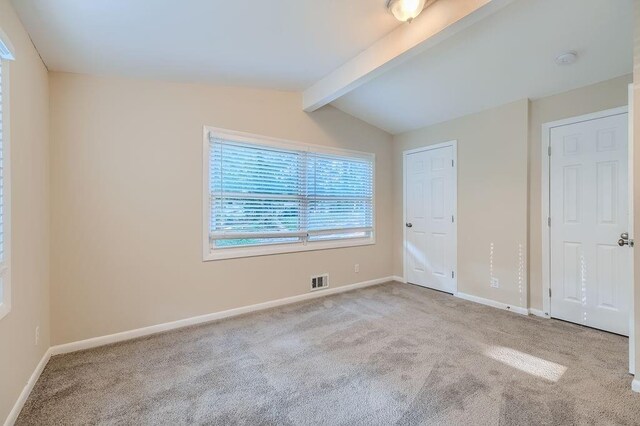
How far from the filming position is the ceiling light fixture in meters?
1.91

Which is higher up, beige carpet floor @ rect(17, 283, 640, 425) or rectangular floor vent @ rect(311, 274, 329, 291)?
rectangular floor vent @ rect(311, 274, 329, 291)

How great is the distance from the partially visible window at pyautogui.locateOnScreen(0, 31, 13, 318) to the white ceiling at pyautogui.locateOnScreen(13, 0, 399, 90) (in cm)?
44

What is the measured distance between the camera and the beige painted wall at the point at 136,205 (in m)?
2.44

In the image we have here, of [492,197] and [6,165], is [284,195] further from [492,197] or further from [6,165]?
[492,197]

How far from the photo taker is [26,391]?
182cm

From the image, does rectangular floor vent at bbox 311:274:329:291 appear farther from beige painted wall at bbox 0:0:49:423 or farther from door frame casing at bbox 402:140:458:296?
beige painted wall at bbox 0:0:49:423

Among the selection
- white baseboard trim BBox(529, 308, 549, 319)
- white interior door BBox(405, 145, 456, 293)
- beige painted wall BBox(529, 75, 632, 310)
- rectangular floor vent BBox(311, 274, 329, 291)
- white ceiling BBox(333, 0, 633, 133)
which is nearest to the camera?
white ceiling BBox(333, 0, 633, 133)

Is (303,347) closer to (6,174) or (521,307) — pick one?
(6,174)

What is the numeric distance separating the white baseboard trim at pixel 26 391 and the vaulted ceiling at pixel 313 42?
2252 mm

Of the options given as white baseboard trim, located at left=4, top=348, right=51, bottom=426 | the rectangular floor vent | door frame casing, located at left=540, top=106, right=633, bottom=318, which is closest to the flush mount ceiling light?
door frame casing, located at left=540, top=106, right=633, bottom=318

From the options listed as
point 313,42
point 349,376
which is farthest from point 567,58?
point 349,376

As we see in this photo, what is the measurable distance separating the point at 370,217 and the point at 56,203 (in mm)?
3562

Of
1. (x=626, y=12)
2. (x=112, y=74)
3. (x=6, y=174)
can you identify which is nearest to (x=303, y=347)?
(x=6, y=174)

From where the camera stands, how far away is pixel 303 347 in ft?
8.14
